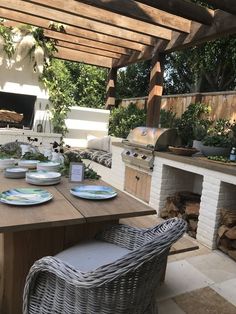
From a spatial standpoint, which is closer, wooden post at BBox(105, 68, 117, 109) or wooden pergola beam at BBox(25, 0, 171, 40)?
wooden pergola beam at BBox(25, 0, 171, 40)

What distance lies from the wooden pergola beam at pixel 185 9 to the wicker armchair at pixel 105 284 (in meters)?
2.49

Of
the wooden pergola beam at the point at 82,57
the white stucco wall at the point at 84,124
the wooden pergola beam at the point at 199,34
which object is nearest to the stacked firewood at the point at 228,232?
the wooden pergola beam at the point at 199,34

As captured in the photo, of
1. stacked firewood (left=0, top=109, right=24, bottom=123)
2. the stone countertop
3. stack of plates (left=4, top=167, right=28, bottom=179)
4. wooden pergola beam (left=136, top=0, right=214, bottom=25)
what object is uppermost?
wooden pergola beam (left=136, top=0, right=214, bottom=25)

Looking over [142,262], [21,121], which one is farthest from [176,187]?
[21,121]

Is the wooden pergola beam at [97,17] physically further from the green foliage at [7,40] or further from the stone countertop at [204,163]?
the stone countertop at [204,163]

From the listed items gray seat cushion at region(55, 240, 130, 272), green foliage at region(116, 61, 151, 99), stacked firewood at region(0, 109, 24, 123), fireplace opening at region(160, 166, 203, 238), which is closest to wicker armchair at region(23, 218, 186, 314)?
gray seat cushion at region(55, 240, 130, 272)

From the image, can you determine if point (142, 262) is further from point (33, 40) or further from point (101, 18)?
point (33, 40)

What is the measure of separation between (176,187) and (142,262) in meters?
2.75

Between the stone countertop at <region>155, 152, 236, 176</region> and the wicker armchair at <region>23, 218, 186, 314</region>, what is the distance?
1571 mm

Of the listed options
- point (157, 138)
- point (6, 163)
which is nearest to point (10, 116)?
point (157, 138)

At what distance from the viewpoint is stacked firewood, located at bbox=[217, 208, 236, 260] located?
2.73 meters

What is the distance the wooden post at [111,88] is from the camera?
6.74 meters

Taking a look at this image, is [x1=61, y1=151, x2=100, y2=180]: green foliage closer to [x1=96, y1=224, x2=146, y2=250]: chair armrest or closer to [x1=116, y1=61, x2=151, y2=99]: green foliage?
[x1=96, y1=224, x2=146, y2=250]: chair armrest

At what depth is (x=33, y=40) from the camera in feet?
17.3
